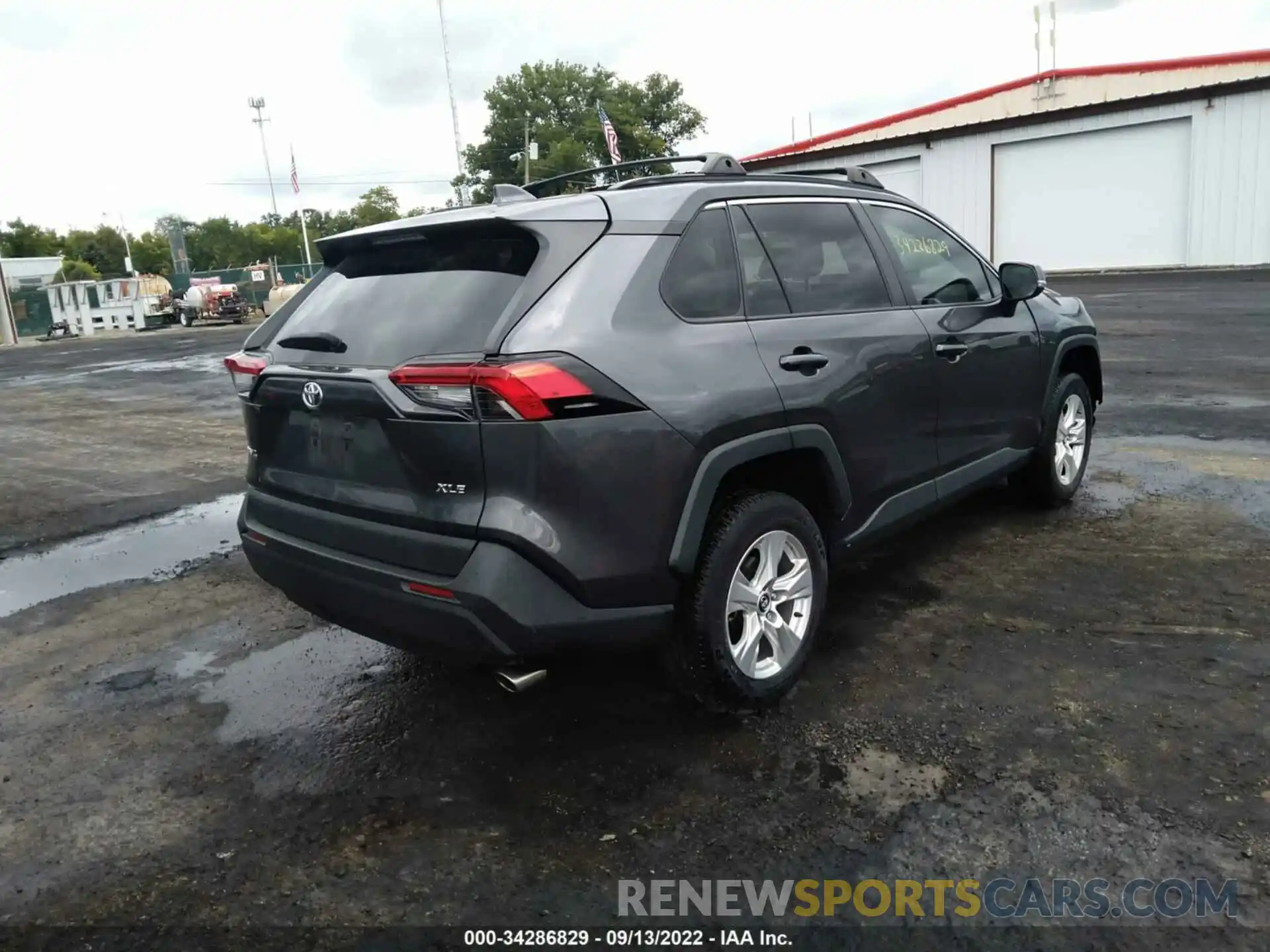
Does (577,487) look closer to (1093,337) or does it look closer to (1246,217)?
(1093,337)

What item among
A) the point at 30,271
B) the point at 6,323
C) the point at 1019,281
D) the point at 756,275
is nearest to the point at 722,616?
the point at 756,275

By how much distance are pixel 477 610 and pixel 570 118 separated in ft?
252

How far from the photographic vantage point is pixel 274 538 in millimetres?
3350

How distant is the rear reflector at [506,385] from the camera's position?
8.77ft

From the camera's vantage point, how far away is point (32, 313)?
142 ft

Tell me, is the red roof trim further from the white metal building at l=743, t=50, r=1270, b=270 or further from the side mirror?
the side mirror

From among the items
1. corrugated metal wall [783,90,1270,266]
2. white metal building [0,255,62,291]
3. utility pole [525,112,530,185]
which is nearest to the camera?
corrugated metal wall [783,90,1270,266]

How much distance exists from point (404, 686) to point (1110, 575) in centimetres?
323

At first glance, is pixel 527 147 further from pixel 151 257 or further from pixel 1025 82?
pixel 151 257

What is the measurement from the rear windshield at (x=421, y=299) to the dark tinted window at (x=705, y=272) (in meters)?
0.50

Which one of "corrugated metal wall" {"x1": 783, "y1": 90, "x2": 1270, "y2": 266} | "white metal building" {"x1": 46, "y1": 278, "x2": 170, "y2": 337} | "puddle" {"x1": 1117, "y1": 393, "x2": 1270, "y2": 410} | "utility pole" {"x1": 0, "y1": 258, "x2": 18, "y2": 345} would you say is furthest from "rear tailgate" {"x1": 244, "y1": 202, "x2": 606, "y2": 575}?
"white metal building" {"x1": 46, "y1": 278, "x2": 170, "y2": 337}

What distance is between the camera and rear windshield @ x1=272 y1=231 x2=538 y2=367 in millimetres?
2902

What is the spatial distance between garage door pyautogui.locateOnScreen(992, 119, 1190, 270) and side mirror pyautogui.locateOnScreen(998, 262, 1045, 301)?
2174 cm

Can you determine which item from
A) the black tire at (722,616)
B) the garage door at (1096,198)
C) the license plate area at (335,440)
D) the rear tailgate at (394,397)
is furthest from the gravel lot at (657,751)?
the garage door at (1096,198)
